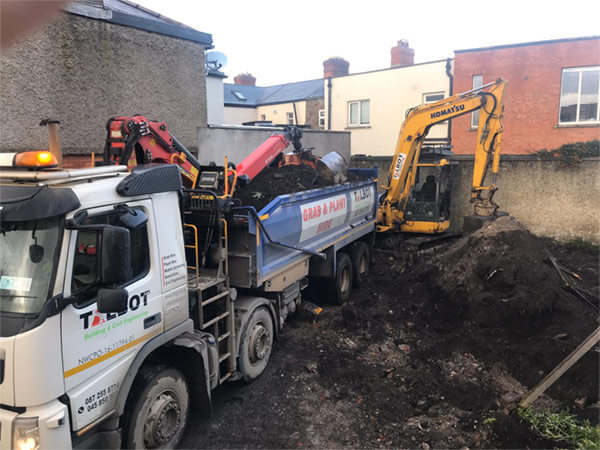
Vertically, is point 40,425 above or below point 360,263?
above

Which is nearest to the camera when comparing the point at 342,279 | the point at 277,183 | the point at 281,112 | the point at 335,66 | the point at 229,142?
the point at 277,183

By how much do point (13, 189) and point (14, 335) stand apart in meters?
0.99

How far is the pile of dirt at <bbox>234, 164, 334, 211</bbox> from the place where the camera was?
5906mm

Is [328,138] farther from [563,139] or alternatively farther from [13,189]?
[13,189]

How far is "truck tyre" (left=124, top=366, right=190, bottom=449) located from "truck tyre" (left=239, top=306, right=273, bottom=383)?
3.73 feet

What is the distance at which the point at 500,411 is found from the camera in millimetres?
4715

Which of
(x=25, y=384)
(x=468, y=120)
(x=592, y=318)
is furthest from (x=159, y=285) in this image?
(x=468, y=120)

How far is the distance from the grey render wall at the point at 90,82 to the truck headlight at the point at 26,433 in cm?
493

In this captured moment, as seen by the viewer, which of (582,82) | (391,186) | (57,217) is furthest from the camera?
(582,82)

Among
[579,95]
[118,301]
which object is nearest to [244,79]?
[579,95]

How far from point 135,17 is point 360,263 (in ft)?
21.0

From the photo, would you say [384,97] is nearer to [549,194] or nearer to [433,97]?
[433,97]

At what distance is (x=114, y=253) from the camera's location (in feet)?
9.95

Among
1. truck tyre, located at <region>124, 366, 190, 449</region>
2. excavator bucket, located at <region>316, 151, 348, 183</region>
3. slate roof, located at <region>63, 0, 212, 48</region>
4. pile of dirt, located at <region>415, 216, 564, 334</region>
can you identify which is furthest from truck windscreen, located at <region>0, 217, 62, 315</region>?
pile of dirt, located at <region>415, 216, 564, 334</region>
